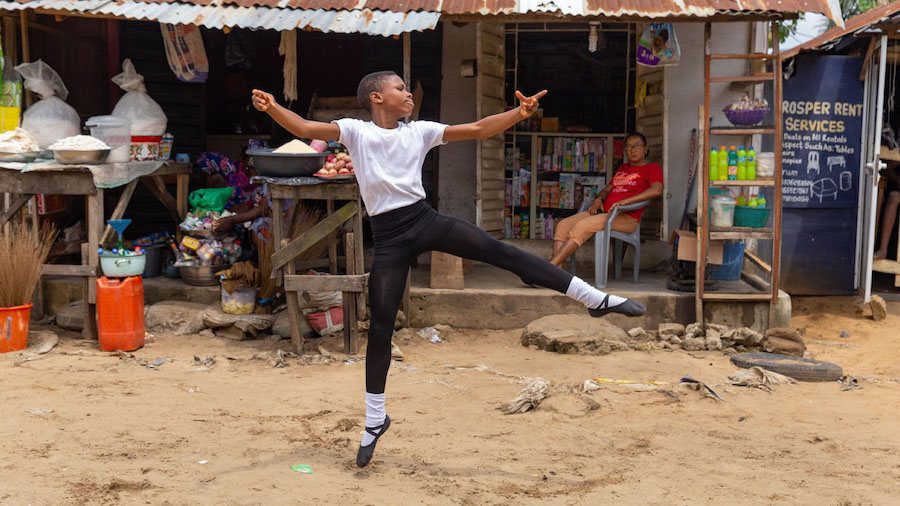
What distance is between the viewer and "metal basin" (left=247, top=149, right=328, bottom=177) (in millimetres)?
6801

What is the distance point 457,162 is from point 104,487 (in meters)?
5.89

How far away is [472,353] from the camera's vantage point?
715 centimetres

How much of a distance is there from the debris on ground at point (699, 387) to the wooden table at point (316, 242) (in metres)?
2.58

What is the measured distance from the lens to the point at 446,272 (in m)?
7.84

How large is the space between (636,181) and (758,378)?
2.33 meters

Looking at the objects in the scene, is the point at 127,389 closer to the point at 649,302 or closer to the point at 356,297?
the point at 356,297

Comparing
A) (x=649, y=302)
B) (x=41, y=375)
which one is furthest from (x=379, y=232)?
(x=649, y=302)

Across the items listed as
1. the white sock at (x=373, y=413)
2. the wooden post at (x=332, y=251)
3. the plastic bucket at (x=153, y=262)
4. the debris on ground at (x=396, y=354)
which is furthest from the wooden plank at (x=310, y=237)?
the white sock at (x=373, y=413)

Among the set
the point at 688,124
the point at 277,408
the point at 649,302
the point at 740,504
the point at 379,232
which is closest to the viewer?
the point at 740,504

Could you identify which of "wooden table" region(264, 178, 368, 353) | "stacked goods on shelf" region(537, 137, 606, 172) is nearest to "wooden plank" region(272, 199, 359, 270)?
"wooden table" region(264, 178, 368, 353)

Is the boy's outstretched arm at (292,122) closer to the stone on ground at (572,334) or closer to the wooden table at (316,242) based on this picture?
the wooden table at (316,242)

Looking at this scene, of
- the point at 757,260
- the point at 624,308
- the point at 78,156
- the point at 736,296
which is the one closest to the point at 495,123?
the point at 624,308

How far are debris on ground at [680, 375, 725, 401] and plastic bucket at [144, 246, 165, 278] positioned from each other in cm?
510

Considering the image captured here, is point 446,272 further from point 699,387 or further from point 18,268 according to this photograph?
point 18,268
